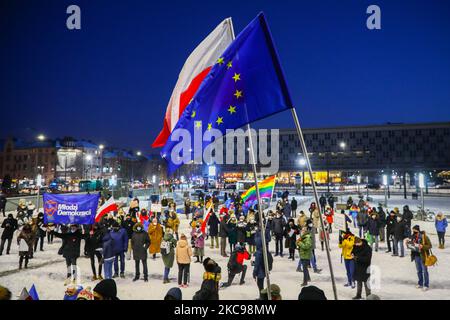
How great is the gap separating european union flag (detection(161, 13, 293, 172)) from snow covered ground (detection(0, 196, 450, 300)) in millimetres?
5055

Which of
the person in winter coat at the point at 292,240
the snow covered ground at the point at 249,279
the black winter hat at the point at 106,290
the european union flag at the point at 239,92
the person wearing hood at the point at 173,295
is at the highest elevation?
the european union flag at the point at 239,92

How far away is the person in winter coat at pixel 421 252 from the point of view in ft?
29.6

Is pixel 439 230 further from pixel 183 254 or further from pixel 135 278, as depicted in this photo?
pixel 135 278

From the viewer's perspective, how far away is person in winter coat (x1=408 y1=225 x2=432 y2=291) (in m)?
9.02

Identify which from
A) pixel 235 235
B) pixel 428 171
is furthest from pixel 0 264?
pixel 428 171

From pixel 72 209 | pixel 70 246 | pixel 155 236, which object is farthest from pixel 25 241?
pixel 155 236

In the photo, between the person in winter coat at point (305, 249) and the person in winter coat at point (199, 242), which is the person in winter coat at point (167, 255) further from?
the person in winter coat at point (305, 249)

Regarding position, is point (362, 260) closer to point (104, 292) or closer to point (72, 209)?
point (104, 292)

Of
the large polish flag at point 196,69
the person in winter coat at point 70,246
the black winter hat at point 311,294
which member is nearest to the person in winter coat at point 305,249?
the large polish flag at point 196,69

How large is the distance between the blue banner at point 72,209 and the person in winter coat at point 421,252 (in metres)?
12.0

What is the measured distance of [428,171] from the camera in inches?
3233

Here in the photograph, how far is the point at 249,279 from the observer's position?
34.3 ft

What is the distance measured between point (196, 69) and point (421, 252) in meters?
8.32
